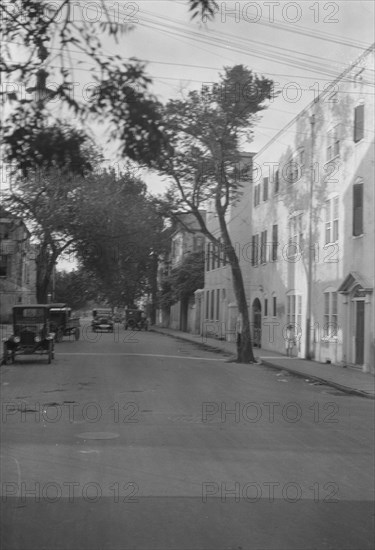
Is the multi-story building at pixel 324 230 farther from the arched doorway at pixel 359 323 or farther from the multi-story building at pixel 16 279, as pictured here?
the multi-story building at pixel 16 279

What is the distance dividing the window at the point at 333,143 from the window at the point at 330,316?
5203 mm

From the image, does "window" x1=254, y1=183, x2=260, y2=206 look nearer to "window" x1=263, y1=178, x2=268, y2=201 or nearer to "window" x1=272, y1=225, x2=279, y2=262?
"window" x1=263, y1=178, x2=268, y2=201

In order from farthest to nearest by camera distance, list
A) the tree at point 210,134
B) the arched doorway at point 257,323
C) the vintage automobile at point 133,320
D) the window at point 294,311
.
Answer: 1. the vintage automobile at point 133,320
2. the arched doorway at point 257,323
3. the window at point 294,311
4. the tree at point 210,134

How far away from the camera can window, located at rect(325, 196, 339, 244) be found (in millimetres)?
24234

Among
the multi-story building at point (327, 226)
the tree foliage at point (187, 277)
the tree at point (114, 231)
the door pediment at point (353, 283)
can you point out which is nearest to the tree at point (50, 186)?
the tree at point (114, 231)

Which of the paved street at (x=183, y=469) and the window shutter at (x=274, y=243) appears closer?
the paved street at (x=183, y=469)

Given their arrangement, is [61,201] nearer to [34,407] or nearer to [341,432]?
[34,407]

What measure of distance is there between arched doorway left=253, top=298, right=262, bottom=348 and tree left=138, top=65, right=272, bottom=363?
16.2m

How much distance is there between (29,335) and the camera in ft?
72.5

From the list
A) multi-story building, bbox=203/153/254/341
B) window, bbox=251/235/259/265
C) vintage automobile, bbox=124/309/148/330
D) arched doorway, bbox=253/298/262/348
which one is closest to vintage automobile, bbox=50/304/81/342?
multi-story building, bbox=203/153/254/341

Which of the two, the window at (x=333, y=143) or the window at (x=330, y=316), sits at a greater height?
the window at (x=333, y=143)

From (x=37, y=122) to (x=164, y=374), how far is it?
15.9 meters

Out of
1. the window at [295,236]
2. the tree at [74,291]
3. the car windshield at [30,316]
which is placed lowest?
the car windshield at [30,316]

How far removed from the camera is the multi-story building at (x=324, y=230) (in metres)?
21.9
